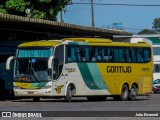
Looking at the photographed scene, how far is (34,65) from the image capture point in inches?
1182

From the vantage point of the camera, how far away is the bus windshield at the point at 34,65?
29.9 m

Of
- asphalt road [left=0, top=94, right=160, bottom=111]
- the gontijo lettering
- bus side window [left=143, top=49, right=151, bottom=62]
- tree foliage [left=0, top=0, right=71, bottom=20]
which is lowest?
asphalt road [left=0, top=94, right=160, bottom=111]

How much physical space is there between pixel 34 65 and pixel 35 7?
418 inches

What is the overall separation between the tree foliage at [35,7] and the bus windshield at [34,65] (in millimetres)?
8396

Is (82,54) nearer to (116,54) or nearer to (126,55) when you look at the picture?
(116,54)

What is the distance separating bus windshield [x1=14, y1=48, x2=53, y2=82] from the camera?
98.1ft

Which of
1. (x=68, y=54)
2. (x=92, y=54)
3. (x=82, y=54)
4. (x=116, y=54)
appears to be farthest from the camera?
(x=116, y=54)

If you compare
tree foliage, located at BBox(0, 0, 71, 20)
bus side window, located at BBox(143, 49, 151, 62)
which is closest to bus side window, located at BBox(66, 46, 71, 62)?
bus side window, located at BBox(143, 49, 151, 62)

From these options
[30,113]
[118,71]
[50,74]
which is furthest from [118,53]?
[30,113]

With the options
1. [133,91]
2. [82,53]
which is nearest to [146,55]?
[133,91]

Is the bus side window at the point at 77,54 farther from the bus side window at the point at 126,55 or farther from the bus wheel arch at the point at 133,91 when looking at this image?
the bus wheel arch at the point at 133,91

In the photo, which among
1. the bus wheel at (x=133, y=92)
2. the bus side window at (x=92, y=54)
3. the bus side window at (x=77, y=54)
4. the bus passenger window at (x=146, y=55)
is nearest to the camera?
the bus side window at (x=77, y=54)

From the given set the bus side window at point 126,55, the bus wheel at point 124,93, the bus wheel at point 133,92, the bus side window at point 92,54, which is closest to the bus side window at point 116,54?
the bus side window at point 126,55

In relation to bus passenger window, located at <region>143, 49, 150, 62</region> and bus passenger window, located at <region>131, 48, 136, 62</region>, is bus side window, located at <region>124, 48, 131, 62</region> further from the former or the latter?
bus passenger window, located at <region>143, 49, 150, 62</region>
